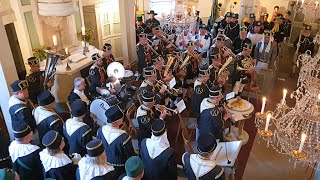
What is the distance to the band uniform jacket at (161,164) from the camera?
192 inches

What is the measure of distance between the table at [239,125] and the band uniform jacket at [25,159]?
4167mm

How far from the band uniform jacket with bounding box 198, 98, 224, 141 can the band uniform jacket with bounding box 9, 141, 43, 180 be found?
3.20 m

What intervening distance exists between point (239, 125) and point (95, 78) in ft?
12.9

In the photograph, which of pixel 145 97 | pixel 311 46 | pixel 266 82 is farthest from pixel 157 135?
pixel 311 46

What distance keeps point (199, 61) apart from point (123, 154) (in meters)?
5.12

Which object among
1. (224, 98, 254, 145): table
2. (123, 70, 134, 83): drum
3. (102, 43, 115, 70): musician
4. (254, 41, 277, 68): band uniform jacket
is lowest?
(224, 98, 254, 145): table

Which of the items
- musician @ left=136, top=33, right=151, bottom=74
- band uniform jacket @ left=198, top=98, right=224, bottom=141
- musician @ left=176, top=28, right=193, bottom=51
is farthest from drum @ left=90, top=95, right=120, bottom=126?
musician @ left=176, top=28, right=193, bottom=51

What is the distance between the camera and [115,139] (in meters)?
5.08

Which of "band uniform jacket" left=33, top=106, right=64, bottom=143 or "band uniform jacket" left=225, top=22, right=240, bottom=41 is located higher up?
"band uniform jacket" left=225, top=22, right=240, bottom=41

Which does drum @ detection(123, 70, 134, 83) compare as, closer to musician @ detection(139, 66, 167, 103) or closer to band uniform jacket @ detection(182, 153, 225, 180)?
musician @ detection(139, 66, 167, 103)

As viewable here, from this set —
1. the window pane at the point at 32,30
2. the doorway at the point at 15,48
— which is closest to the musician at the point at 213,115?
the window pane at the point at 32,30

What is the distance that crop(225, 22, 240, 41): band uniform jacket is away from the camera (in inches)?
476

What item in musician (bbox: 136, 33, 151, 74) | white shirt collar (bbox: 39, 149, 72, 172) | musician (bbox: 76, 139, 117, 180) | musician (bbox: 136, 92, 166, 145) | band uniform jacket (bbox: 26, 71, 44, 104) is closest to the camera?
musician (bbox: 76, 139, 117, 180)

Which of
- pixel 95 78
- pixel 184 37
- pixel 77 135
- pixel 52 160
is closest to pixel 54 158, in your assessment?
pixel 52 160
